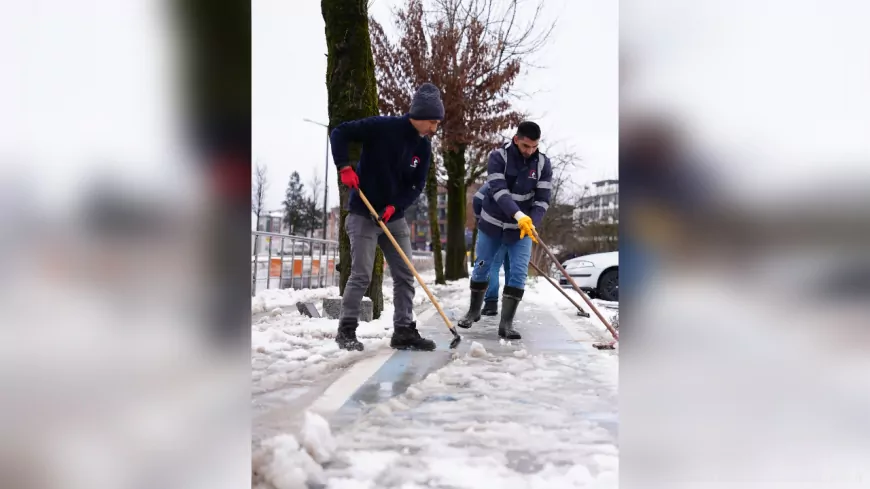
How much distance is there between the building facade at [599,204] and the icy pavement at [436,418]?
611 millimetres

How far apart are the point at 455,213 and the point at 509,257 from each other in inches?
86.4

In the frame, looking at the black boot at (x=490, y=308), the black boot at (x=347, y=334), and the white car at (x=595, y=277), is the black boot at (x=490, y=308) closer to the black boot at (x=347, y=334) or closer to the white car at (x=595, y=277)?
the white car at (x=595, y=277)

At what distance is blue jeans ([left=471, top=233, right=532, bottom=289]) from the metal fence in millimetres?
2398

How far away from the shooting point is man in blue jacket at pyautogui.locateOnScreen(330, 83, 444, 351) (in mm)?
3223

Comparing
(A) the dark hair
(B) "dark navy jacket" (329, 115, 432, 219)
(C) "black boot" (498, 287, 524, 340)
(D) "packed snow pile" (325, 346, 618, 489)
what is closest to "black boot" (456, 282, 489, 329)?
(C) "black boot" (498, 287, 524, 340)

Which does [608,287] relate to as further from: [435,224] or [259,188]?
[259,188]

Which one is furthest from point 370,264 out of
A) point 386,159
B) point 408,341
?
point 386,159

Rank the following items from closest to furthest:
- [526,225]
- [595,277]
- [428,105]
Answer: [428,105]
[526,225]
[595,277]

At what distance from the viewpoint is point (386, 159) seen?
10.8ft

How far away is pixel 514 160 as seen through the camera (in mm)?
4059

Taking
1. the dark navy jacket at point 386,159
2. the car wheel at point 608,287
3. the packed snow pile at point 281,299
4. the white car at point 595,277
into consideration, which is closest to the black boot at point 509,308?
the white car at point 595,277
